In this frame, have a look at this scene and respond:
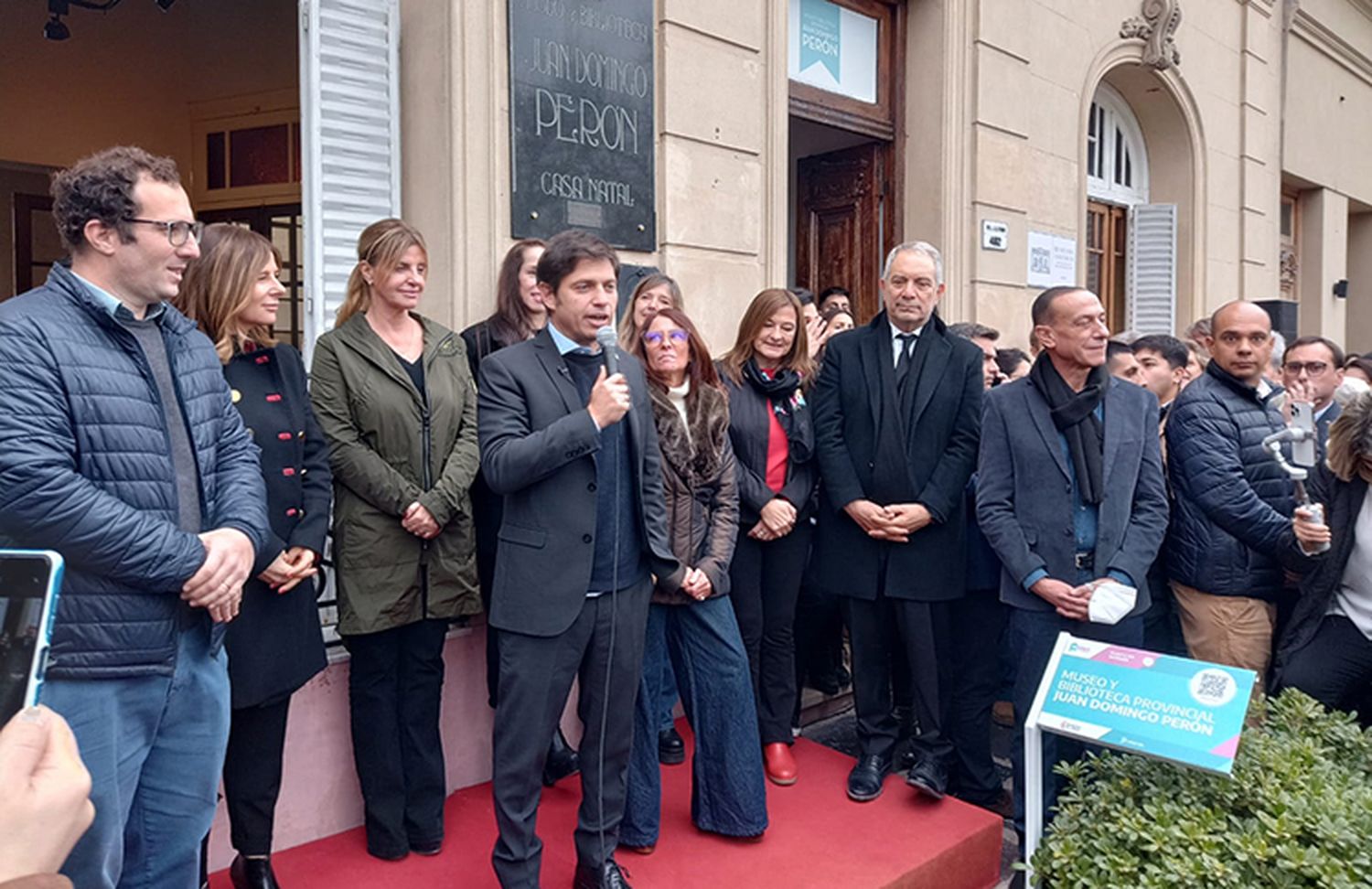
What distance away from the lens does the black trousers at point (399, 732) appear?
3342 millimetres

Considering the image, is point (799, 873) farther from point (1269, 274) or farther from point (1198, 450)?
point (1269, 274)

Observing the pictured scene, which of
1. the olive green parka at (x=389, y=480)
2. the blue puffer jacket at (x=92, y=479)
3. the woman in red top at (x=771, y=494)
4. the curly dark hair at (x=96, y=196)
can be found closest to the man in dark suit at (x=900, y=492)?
the woman in red top at (x=771, y=494)

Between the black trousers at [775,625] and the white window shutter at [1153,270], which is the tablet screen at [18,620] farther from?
the white window shutter at [1153,270]

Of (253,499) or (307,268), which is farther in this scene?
(307,268)

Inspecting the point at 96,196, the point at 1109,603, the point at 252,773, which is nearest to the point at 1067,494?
the point at 1109,603

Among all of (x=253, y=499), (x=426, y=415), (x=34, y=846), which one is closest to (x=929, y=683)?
(x=426, y=415)

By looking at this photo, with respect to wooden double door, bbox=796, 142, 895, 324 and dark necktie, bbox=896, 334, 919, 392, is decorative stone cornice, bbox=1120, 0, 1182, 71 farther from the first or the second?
dark necktie, bbox=896, 334, 919, 392

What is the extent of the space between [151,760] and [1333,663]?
3847mm

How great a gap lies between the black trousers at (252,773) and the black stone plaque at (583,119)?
2.69 meters

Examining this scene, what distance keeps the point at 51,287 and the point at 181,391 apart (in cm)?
34

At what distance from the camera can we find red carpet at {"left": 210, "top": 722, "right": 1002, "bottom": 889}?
3.32m

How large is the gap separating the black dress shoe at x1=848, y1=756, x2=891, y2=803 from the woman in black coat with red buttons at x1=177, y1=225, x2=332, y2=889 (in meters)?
2.05

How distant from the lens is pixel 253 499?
100 inches

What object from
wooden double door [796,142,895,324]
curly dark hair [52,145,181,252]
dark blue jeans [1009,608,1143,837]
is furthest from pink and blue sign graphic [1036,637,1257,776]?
wooden double door [796,142,895,324]
